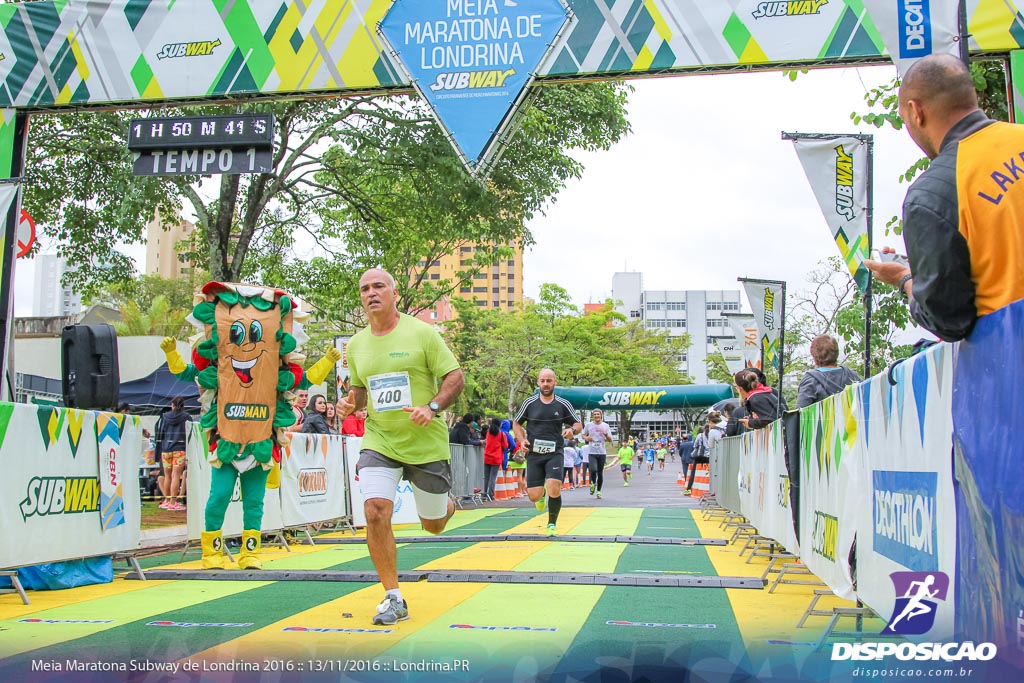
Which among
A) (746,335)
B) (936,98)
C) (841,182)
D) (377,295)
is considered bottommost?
(377,295)

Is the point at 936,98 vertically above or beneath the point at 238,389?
above

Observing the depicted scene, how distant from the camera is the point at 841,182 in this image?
8.12 m

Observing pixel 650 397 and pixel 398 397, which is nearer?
pixel 398 397

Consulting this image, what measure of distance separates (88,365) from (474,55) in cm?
435

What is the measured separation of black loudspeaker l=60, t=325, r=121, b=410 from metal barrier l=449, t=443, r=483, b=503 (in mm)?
11763

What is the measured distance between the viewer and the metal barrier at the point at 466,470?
1972cm

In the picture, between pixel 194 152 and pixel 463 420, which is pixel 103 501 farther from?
pixel 463 420

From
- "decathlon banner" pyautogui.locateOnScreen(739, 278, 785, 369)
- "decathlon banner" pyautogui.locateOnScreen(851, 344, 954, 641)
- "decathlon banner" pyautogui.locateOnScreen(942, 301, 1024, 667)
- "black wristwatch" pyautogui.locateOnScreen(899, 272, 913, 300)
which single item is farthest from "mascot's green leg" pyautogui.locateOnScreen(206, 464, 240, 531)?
"decathlon banner" pyautogui.locateOnScreen(739, 278, 785, 369)

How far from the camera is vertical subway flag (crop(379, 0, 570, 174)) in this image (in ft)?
28.2

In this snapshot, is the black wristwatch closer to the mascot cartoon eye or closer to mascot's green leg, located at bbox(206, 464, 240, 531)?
the mascot cartoon eye

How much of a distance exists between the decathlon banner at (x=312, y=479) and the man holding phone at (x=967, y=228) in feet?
30.1

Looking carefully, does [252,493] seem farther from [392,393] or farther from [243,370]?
[392,393]

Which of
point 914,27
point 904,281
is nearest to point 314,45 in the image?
point 914,27

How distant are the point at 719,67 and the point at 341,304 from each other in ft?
62.7
